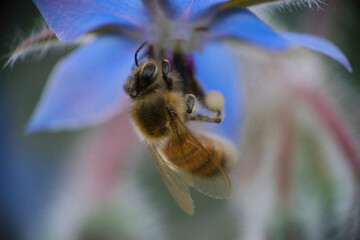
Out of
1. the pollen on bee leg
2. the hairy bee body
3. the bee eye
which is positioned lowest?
the pollen on bee leg

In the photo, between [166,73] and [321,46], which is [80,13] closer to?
[166,73]

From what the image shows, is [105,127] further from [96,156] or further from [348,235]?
[348,235]

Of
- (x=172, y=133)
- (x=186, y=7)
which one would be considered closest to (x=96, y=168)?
(x=172, y=133)

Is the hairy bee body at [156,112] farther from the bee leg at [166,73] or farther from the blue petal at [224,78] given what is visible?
the blue petal at [224,78]

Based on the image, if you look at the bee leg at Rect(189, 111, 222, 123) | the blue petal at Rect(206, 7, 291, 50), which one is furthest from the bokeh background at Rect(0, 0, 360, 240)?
the bee leg at Rect(189, 111, 222, 123)

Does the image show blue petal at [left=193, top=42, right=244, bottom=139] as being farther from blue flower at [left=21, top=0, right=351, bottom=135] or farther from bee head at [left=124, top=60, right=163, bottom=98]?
bee head at [left=124, top=60, right=163, bottom=98]

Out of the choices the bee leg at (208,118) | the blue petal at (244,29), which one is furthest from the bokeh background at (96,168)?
the bee leg at (208,118)

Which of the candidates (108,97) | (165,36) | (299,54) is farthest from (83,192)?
(299,54)
